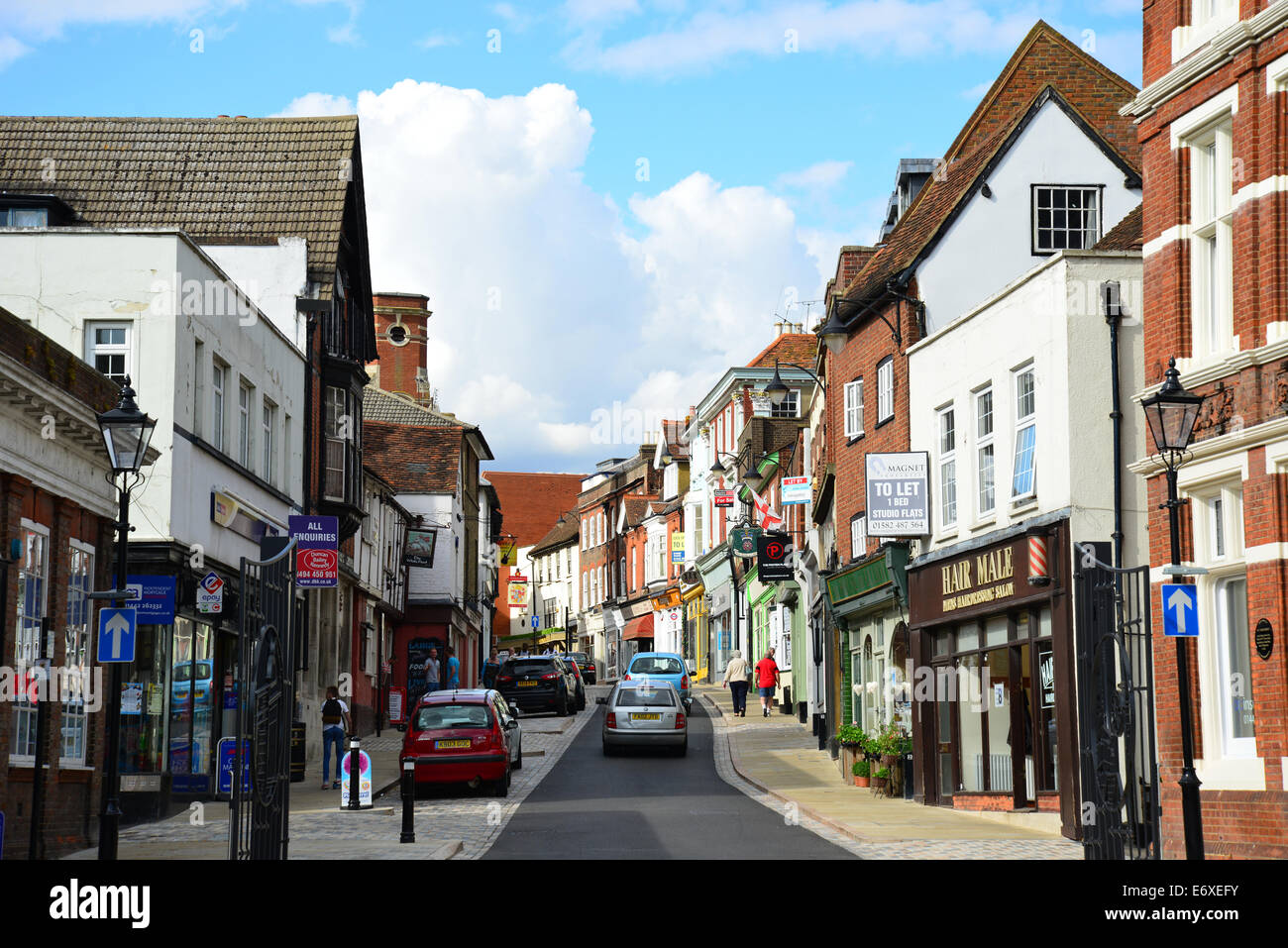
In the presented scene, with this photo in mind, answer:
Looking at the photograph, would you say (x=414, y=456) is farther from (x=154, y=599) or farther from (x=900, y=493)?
Result: (x=154, y=599)

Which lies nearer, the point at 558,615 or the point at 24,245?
the point at 24,245

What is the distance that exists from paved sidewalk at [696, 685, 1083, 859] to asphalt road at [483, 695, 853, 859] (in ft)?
2.02

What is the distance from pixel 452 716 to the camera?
25812mm

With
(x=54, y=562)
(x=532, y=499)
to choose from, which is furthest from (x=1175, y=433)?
(x=532, y=499)

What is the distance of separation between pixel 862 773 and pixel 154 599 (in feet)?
43.4

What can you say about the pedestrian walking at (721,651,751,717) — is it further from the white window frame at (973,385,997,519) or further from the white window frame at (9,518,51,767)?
the white window frame at (9,518,51,767)

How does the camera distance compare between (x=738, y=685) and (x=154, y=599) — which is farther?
(x=738, y=685)

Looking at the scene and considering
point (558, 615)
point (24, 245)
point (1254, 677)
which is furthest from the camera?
point (558, 615)

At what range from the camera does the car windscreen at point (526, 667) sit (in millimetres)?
43844

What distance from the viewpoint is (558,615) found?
99.2 metres

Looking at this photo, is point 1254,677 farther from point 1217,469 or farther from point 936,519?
point 936,519
